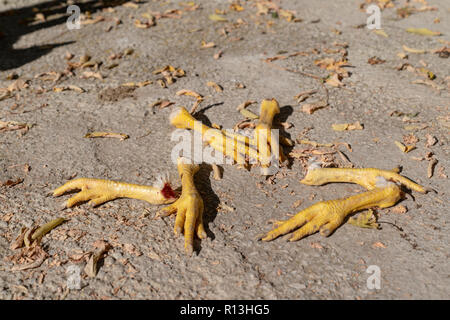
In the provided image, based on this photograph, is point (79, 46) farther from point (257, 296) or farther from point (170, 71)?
point (257, 296)

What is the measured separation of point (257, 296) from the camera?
102 inches

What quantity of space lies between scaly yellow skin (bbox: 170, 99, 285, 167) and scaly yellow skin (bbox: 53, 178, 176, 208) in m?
0.72

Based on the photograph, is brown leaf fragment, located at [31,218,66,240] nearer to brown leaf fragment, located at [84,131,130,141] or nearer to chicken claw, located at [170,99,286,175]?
brown leaf fragment, located at [84,131,130,141]

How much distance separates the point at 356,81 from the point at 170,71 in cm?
209

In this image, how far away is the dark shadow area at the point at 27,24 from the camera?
18.4ft

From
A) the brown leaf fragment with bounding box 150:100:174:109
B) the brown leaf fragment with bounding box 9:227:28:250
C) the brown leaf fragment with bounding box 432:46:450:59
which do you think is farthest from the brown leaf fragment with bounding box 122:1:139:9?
the brown leaf fragment with bounding box 9:227:28:250

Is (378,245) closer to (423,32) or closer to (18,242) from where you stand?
(18,242)

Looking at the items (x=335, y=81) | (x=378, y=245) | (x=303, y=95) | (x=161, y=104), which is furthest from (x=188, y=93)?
(x=378, y=245)

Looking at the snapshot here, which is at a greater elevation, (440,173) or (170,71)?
(170,71)

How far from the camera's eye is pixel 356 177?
3334 mm

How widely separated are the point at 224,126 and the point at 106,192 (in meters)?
1.38

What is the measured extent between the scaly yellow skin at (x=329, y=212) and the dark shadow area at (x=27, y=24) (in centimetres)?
413

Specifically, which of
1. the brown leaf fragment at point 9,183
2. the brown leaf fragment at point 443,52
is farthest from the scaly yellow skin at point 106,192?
the brown leaf fragment at point 443,52

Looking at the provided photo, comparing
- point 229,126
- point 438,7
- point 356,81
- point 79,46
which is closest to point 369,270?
point 229,126
